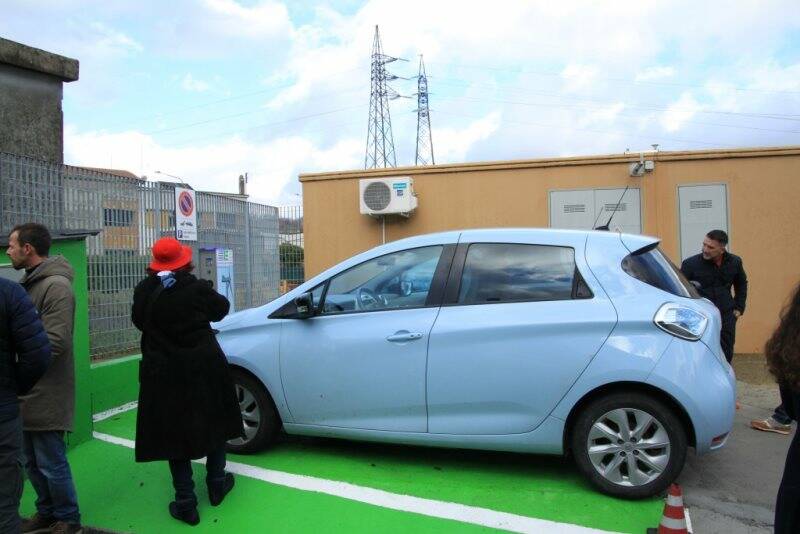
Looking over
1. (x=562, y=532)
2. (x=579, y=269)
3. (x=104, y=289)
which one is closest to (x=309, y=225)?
(x=104, y=289)

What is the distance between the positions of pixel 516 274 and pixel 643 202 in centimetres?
596

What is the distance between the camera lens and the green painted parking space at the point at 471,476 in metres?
3.65

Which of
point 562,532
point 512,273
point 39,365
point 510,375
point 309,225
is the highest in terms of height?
point 309,225

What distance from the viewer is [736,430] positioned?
5387mm

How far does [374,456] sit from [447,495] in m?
0.85

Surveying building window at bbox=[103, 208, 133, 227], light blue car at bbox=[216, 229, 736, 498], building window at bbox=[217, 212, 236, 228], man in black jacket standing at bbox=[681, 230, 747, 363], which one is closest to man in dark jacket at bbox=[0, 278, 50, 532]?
light blue car at bbox=[216, 229, 736, 498]

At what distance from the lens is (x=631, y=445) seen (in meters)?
3.73

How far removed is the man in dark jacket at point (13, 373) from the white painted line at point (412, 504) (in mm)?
1743

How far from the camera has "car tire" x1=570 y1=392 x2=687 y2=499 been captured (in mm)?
3684

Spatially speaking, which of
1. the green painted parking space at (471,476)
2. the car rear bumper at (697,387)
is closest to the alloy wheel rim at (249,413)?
the green painted parking space at (471,476)

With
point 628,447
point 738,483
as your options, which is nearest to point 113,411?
point 628,447

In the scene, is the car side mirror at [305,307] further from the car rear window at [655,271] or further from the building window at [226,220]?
the building window at [226,220]

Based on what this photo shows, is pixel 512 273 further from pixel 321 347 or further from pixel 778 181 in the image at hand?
pixel 778 181

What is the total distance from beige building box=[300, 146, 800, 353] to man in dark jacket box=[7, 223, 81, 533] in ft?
22.5
